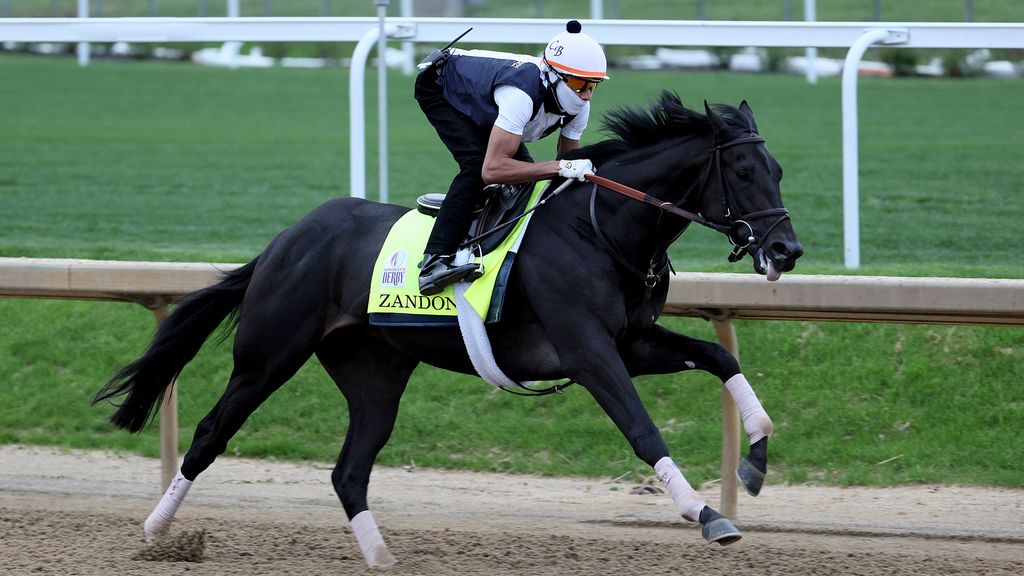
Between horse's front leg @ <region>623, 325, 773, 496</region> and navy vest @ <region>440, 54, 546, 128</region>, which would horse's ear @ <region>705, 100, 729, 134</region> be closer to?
navy vest @ <region>440, 54, 546, 128</region>

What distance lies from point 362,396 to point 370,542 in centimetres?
Result: 63

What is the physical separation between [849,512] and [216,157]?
12.3 metres

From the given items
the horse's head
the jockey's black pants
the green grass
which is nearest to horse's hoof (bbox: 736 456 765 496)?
the horse's head

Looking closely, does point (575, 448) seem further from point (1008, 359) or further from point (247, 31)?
point (247, 31)

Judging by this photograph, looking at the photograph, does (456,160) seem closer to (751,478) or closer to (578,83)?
(578,83)

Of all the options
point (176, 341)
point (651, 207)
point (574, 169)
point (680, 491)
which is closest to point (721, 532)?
point (680, 491)

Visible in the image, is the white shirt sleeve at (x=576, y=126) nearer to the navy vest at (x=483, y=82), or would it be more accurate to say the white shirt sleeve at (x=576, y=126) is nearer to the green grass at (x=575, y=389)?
the navy vest at (x=483, y=82)

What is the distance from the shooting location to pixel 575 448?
23.0ft

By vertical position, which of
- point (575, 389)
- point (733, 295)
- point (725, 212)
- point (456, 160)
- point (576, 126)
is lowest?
point (575, 389)

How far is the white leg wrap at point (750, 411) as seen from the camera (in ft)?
15.8

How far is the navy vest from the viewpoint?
499cm

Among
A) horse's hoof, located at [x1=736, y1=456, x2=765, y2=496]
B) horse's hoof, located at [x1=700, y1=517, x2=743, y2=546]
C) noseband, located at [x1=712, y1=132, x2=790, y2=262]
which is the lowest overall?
A: horse's hoof, located at [x1=700, y1=517, x2=743, y2=546]

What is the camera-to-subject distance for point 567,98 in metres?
5.03

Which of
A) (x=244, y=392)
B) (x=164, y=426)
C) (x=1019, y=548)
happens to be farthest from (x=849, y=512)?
(x=164, y=426)
